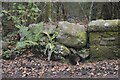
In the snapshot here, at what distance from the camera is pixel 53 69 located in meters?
2.84

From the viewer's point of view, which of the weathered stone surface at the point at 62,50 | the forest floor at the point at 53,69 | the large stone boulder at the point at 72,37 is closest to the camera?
the forest floor at the point at 53,69

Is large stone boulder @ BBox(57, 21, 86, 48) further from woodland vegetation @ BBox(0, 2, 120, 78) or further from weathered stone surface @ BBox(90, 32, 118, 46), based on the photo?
weathered stone surface @ BBox(90, 32, 118, 46)

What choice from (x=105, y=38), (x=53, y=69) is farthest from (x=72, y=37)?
(x=53, y=69)

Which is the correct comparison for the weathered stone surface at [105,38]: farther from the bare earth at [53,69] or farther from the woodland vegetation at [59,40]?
the bare earth at [53,69]

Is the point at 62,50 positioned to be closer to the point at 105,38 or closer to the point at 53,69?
the point at 53,69

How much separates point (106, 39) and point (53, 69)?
752 mm

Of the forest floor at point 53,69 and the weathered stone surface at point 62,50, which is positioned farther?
the weathered stone surface at point 62,50

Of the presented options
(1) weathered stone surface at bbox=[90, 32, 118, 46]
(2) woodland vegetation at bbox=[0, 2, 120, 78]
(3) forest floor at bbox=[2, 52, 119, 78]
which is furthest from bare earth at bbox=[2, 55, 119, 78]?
(1) weathered stone surface at bbox=[90, 32, 118, 46]

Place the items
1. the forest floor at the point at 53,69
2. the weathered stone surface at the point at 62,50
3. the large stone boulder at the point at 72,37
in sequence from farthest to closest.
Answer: the large stone boulder at the point at 72,37, the weathered stone surface at the point at 62,50, the forest floor at the point at 53,69

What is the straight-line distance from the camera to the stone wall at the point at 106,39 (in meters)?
3.15

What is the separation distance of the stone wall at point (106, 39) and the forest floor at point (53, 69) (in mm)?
117

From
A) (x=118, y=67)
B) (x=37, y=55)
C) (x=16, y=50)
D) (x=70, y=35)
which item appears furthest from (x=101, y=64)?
(x=16, y=50)

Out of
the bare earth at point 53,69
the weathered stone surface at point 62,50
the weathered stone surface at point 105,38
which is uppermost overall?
the weathered stone surface at point 105,38

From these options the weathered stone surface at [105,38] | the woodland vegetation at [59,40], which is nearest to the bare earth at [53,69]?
the woodland vegetation at [59,40]
